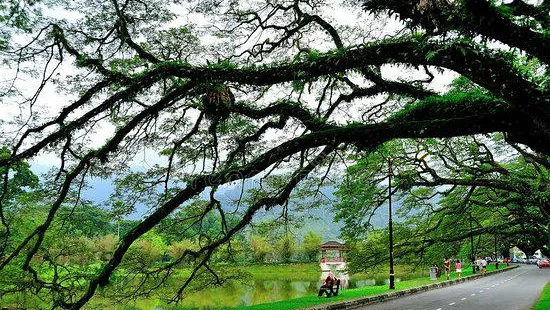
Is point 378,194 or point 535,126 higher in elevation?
point 378,194

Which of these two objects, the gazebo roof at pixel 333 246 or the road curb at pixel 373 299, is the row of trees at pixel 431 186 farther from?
the gazebo roof at pixel 333 246

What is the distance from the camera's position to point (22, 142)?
310 inches

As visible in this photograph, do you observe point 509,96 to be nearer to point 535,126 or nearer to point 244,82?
point 535,126

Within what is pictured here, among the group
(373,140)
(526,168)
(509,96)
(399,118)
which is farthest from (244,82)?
(526,168)

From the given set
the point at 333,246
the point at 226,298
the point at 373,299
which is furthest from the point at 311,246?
the point at 373,299

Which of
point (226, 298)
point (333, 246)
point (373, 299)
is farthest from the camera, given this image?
point (333, 246)

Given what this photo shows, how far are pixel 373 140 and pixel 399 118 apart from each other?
0.95 meters

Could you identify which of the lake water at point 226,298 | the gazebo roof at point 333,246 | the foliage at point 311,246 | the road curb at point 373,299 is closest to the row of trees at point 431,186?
the road curb at point 373,299

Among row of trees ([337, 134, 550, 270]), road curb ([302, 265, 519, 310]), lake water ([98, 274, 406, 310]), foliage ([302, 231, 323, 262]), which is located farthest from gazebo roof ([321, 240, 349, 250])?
foliage ([302, 231, 323, 262])

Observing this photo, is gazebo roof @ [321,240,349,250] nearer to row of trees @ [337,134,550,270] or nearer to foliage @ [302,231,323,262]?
row of trees @ [337,134,550,270]

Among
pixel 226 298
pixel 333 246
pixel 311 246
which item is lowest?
pixel 226 298

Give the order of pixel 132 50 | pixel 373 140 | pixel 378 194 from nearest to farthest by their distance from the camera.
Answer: pixel 373 140 → pixel 132 50 → pixel 378 194

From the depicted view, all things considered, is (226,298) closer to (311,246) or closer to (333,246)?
(333,246)

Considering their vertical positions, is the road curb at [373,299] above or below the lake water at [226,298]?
above
